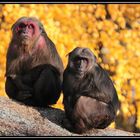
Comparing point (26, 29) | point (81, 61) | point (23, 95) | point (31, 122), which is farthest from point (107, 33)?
point (31, 122)

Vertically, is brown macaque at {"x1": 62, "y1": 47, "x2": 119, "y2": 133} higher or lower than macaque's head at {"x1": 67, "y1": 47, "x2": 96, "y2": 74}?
lower

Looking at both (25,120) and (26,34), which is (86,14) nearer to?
(26,34)

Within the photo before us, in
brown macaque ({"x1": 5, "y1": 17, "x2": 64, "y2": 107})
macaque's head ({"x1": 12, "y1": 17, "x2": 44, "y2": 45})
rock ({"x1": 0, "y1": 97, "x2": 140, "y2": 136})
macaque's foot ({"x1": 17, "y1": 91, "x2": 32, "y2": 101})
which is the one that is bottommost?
rock ({"x1": 0, "y1": 97, "x2": 140, "y2": 136})

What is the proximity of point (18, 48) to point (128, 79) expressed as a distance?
16.7 ft

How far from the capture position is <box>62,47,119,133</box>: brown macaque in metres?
10.3

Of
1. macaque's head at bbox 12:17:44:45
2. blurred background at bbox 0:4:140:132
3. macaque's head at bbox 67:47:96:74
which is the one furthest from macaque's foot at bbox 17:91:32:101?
blurred background at bbox 0:4:140:132

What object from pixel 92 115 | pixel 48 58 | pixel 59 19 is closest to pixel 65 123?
pixel 92 115

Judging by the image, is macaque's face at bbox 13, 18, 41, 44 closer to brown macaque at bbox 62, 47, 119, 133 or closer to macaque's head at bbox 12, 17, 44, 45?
macaque's head at bbox 12, 17, 44, 45

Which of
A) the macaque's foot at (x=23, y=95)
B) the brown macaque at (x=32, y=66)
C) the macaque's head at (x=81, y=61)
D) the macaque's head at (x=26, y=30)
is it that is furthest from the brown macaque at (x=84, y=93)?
the macaque's head at (x=26, y=30)

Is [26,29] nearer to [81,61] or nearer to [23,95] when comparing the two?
[23,95]

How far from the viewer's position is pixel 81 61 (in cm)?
1038

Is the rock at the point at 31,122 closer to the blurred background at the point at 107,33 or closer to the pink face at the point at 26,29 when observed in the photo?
the pink face at the point at 26,29

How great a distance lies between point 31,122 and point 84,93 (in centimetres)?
92

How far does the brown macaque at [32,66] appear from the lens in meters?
11.1
